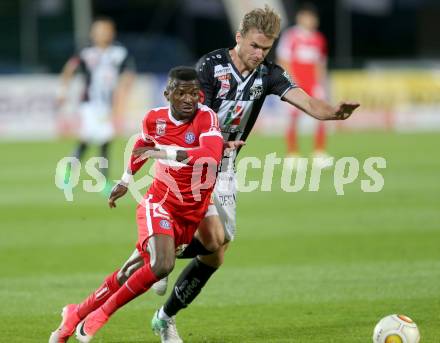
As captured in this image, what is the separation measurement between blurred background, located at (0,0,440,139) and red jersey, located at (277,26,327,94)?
7.11 meters

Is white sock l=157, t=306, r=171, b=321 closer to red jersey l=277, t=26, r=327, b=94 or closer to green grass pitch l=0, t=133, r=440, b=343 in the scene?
green grass pitch l=0, t=133, r=440, b=343

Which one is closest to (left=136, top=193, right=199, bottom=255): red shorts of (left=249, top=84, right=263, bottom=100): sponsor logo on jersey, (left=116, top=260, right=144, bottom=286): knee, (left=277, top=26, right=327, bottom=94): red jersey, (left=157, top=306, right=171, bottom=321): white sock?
(left=116, top=260, right=144, bottom=286): knee

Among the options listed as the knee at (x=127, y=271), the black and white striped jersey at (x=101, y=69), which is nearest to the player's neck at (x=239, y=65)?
the knee at (x=127, y=271)

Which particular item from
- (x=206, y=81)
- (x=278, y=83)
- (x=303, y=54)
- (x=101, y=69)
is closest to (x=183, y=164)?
(x=206, y=81)

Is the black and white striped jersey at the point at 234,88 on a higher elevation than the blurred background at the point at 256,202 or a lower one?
higher

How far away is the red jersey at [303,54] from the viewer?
820 inches

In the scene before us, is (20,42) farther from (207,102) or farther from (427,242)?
(207,102)

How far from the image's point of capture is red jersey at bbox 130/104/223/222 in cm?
723

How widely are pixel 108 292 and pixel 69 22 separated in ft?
90.0

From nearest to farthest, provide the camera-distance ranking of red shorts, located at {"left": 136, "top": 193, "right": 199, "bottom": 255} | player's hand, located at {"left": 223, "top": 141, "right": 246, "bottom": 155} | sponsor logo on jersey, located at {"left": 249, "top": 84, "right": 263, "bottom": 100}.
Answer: red shorts, located at {"left": 136, "top": 193, "right": 199, "bottom": 255} → player's hand, located at {"left": 223, "top": 141, "right": 246, "bottom": 155} → sponsor logo on jersey, located at {"left": 249, "top": 84, "right": 263, "bottom": 100}

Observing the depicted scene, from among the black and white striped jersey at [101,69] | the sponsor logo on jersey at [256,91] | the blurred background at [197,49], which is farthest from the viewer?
the blurred background at [197,49]

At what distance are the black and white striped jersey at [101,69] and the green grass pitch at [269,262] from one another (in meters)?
1.66

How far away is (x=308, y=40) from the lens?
2089 centimetres

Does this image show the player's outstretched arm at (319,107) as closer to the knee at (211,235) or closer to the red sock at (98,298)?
the knee at (211,235)
